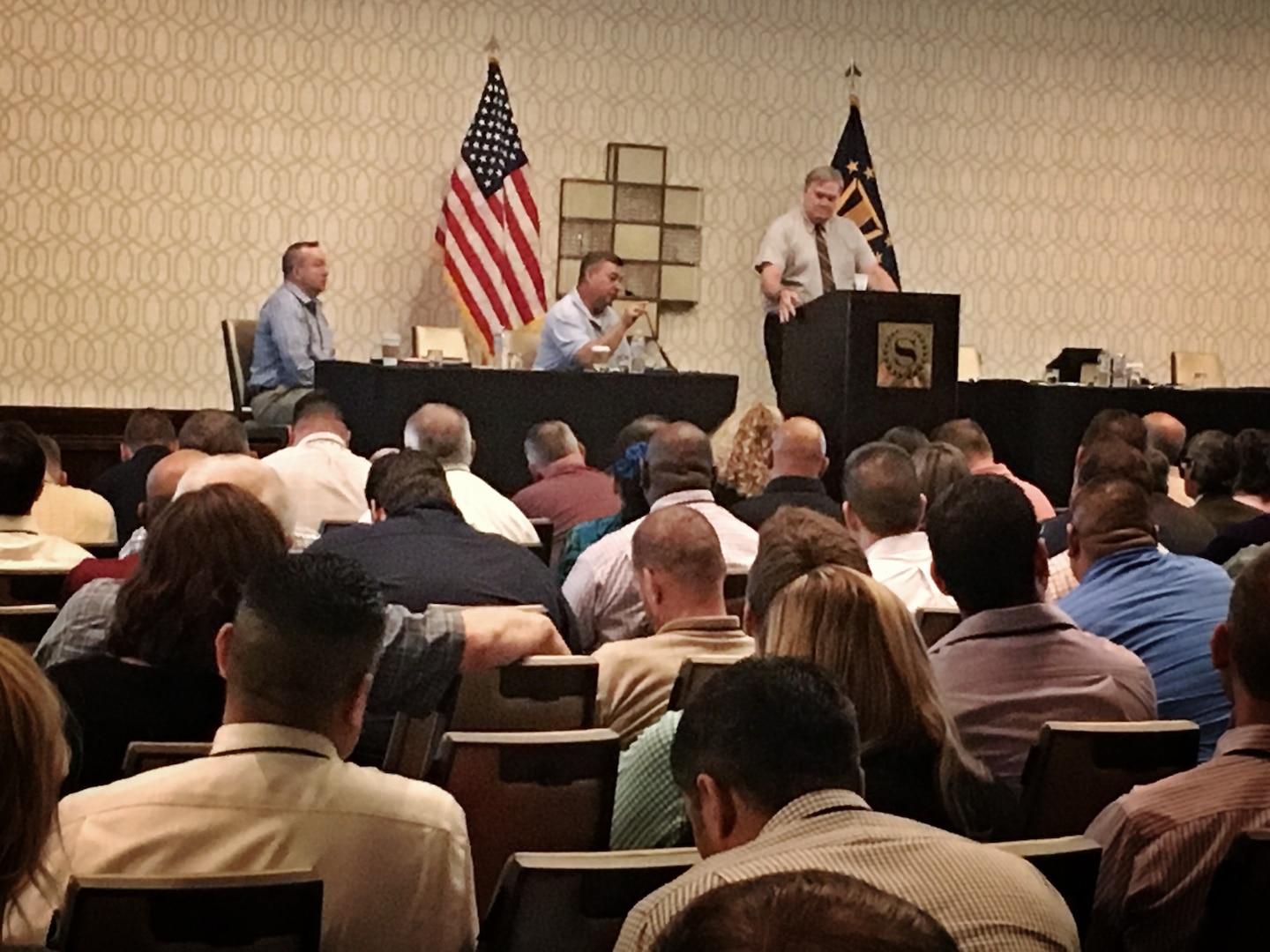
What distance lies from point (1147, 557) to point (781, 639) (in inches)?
61.8

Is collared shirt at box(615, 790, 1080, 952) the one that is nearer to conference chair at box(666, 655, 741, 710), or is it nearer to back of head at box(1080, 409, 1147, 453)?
conference chair at box(666, 655, 741, 710)

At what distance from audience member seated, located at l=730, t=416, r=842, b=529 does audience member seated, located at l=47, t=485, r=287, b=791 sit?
119 inches

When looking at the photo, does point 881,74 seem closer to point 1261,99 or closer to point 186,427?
point 1261,99

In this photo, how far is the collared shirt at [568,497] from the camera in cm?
646

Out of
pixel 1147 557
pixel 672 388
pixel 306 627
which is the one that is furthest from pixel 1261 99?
pixel 306 627

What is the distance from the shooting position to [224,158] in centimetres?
1024

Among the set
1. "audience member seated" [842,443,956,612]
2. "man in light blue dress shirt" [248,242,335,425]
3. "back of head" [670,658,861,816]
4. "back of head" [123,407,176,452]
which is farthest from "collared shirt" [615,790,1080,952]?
"man in light blue dress shirt" [248,242,335,425]

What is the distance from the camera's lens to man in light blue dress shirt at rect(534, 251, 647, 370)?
905 cm

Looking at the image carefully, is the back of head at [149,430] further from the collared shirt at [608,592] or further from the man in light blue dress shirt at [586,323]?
the collared shirt at [608,592]

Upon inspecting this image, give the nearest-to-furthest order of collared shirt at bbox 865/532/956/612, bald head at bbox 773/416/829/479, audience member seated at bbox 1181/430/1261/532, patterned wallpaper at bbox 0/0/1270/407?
1. collared shirt at bbox 865/532/956/612
2. audience member seated at bbox 1181/430/1261/532
3. bald head at bbox 773/416/829/479
4. patterned wallpaper at bbox 0/0/1270/407

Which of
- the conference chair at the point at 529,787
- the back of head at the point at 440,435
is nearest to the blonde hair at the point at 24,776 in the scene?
the conference chair at the point at 529,787

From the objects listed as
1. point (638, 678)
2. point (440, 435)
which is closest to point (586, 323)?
point (440, 435)

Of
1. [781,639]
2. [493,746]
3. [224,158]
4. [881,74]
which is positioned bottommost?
[493,746]

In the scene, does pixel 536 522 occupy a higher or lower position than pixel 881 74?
lower
